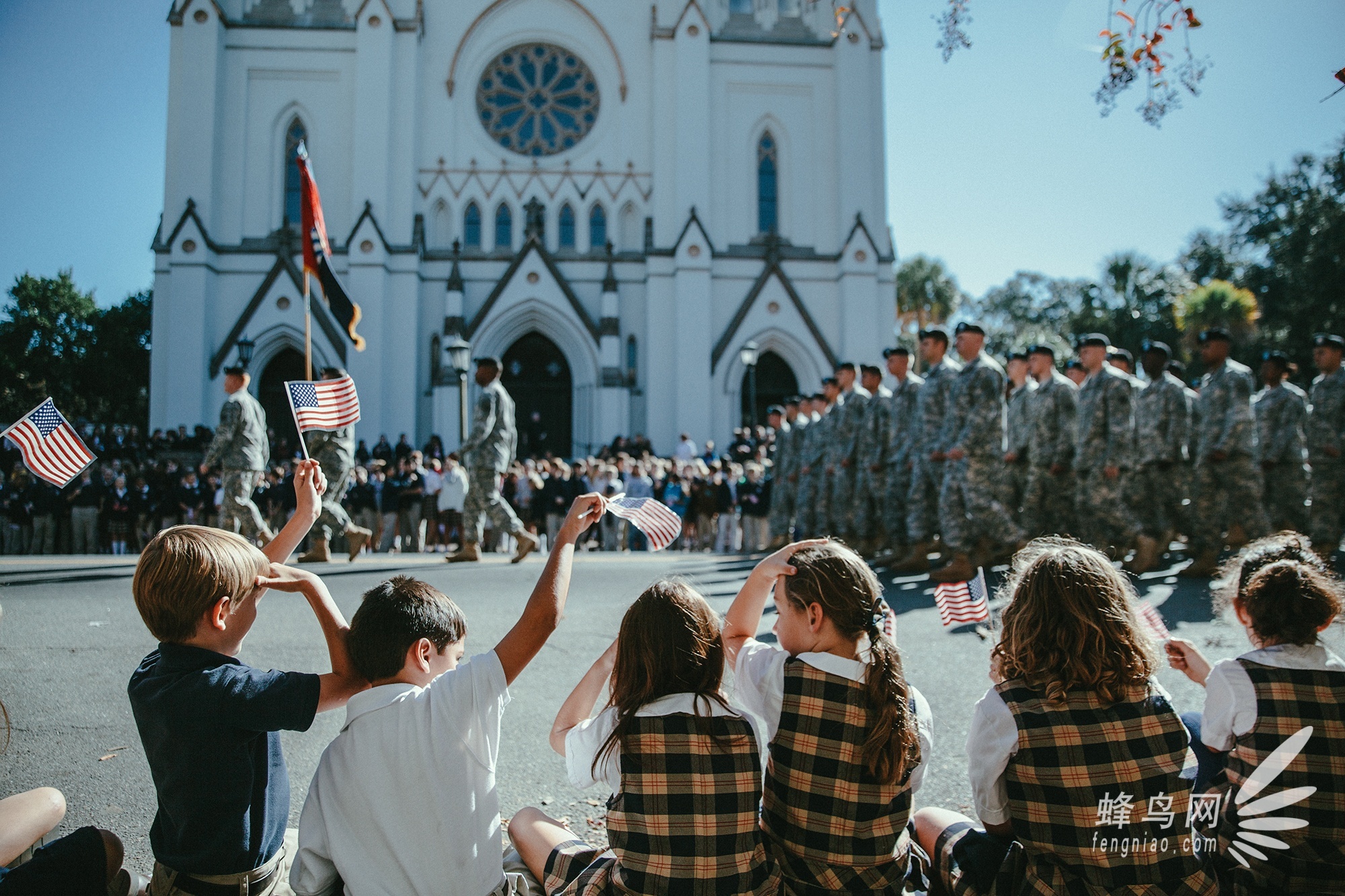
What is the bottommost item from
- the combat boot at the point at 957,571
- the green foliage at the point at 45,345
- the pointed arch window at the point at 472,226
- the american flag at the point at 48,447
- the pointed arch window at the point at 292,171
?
the combat boot at the point at 957,571

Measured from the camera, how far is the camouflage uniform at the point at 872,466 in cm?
1077

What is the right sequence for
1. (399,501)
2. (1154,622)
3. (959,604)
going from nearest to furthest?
(1154,622)
(959,604)
(399,501)

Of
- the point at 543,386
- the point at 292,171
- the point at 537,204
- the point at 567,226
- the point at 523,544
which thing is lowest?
the point at 523,544

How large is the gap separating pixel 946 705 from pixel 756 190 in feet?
86.2

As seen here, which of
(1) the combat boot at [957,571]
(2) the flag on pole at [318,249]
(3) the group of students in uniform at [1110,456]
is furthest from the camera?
(2) the flag on pole at [318,249]

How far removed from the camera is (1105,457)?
894 centimetres

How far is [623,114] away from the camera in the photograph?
28.8 m

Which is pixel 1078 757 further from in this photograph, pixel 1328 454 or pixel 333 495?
pixel 333 495

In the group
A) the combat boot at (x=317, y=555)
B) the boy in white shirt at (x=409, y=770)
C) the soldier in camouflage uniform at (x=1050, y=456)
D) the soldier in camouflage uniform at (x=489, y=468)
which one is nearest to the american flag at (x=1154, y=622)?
the boy in white shirt at (x=409, y=770)

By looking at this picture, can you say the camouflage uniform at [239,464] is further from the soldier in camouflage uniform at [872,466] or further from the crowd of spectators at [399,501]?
the soldier in camouflage uniform at [872,466]

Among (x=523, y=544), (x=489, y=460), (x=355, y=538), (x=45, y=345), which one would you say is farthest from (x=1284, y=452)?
(x=45, y=345)

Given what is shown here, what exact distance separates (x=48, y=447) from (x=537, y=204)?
26.2 metres

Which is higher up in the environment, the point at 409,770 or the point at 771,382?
the point at 771,382

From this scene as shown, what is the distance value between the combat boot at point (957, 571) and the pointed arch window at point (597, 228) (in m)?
21.9
